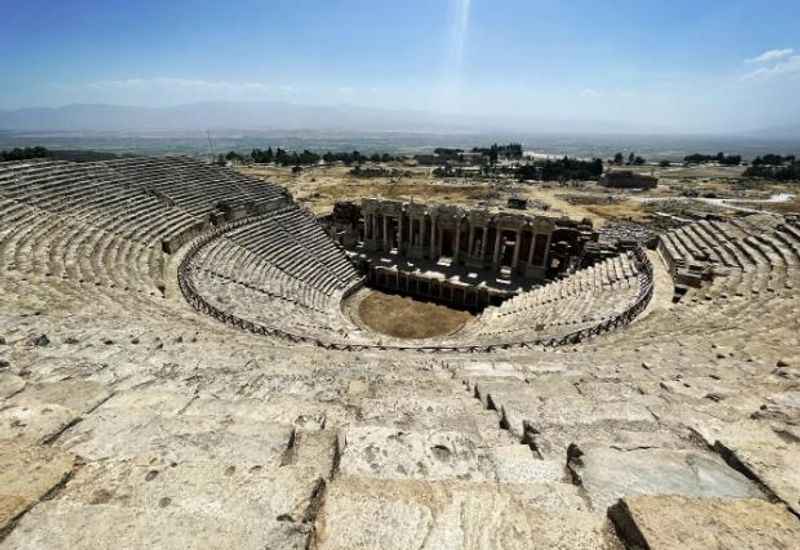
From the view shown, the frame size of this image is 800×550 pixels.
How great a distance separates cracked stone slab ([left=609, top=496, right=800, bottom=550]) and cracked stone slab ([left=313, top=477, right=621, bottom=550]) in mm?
201

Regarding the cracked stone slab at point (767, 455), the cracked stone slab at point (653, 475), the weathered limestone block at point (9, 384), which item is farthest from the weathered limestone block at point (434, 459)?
the weathered limestone block at point (9, 384)

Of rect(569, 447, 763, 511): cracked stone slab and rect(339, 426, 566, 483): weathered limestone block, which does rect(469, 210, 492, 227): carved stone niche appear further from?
rect(569, 447, 763, 511): cracked stone slab

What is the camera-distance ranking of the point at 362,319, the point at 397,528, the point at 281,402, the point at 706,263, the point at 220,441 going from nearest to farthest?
the point at 397,528 < the point at 220,441 < the point at 281,402 < the point at 706,263 < the point at 362,319

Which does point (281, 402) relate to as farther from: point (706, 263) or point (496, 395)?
point (706, 263)

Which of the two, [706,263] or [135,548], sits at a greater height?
[135,548]

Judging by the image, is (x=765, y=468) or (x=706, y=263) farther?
(x=706, y=263)

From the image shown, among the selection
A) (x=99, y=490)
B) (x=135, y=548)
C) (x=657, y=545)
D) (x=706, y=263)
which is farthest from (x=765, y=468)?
(x=706, y=263)

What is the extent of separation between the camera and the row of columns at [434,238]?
32.3 meters

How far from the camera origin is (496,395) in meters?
6.62

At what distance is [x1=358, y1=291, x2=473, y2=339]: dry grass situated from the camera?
85.2ft

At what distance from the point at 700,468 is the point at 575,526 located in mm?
1626

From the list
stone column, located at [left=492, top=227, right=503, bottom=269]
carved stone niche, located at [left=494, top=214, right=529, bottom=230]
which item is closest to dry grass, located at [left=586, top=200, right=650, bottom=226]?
carved stone niche, located at [left=494, top=214, right=529, bottom=230]

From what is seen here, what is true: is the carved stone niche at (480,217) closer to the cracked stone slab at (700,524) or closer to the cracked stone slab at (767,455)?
the cracked stone slab at (767,455)

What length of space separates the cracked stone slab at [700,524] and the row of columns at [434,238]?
3031 centimetres
